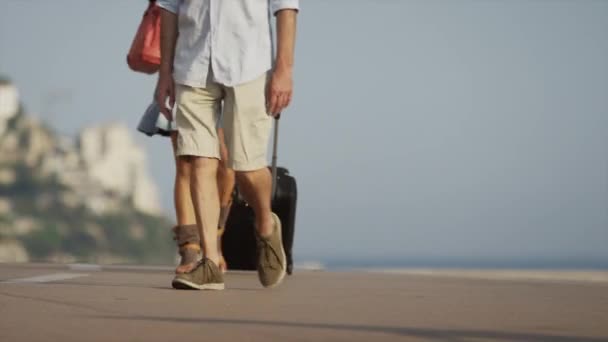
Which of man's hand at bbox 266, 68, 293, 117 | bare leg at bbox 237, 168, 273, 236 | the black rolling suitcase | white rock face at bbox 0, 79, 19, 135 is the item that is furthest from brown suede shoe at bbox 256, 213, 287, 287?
white rock face at bbox 0, 79, 19, 135

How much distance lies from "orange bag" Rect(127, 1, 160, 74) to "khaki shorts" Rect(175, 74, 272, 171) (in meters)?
1.44

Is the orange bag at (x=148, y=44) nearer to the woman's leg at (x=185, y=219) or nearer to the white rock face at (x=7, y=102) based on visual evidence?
the woman's leg at (x=185, y=219)

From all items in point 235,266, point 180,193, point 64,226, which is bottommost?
point 64,226

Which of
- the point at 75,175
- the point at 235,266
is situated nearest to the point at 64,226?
the point at 75,175

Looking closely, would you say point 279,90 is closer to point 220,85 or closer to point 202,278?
point 220,85

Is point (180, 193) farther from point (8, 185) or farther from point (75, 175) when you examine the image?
point (75, 175)

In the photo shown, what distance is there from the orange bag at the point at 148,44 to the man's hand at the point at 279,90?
160 cm

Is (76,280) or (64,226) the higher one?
(76,280)

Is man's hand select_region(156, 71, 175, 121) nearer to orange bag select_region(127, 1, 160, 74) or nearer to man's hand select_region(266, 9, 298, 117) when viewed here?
man's hand select_region(266, 9, 298, 117)

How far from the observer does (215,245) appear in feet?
22.9

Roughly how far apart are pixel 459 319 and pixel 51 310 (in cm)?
144

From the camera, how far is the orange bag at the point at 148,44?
8.47 meters

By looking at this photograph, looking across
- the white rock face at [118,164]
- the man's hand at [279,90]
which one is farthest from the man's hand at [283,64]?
the white rock face at [118,164]

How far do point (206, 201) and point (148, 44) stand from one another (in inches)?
69.4
